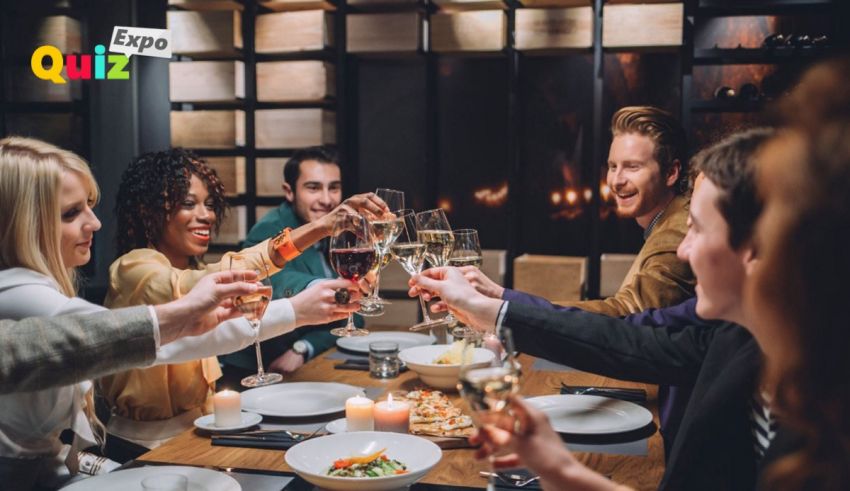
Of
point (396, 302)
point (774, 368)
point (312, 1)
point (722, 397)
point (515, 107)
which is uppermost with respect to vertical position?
point (312, 1)

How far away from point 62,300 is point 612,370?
1.24 meters

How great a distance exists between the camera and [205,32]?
4.56 meters

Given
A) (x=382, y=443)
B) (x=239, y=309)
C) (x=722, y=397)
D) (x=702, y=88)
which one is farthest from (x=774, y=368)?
(x=702, y=88)

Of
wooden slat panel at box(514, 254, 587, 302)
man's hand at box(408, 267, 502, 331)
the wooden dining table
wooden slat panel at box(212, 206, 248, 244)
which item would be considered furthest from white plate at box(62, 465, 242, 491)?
wooden slat panel at box(212, 206, 248, 244)

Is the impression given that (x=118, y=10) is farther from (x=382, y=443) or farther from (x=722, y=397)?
(x=722, y=397)

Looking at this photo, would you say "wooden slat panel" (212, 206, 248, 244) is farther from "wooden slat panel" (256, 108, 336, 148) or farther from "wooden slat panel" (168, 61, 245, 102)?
"wooden slat panel" (168, 61, 245, 102)

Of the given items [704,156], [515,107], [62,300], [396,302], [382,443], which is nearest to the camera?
[704,156]

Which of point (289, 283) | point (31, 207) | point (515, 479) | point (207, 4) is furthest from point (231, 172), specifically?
point (515, 479)

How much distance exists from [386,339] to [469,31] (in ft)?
6.68

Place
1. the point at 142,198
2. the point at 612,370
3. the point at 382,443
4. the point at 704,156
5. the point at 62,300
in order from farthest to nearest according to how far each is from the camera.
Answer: the point at 142,198 → the point at 612,370 → the point at 62,300 → the point at 382,443 → the point at 704,156

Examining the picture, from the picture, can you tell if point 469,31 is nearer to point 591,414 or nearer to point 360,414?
point 591,414

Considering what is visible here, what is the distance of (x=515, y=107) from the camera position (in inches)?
173

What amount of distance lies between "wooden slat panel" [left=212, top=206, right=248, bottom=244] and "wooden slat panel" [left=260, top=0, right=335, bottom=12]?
1110 mm

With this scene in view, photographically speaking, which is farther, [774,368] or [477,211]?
[477,211]
